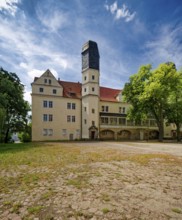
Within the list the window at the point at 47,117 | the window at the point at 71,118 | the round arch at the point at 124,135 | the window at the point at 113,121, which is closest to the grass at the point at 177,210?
the window at the point at 47,117

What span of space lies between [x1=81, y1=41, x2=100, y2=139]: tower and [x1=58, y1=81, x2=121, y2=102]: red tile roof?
236cm

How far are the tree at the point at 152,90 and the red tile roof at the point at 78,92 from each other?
802 cm

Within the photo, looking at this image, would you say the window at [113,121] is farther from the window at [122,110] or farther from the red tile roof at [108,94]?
the red tile roof at [108,94]

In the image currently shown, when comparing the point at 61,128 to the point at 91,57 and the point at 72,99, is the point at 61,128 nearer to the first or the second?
the point at 72,99

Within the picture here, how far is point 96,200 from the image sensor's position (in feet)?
14.0

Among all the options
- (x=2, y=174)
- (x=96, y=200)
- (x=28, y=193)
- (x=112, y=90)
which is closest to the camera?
(x=96, y=200)

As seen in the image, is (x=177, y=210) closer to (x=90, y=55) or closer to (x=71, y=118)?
(x=71, y=118)

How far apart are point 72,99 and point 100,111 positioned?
670 cm

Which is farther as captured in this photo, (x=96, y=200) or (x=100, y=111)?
(x=100, y=111)

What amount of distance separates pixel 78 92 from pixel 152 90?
1698cm

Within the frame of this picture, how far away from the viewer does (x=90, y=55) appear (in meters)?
36.1

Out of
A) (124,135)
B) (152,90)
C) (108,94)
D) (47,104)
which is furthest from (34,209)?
(108,94)

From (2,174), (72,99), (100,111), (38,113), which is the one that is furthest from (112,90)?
(2,174)

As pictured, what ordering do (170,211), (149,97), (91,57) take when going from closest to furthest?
(170,211) → (149,97) → (91,57)
